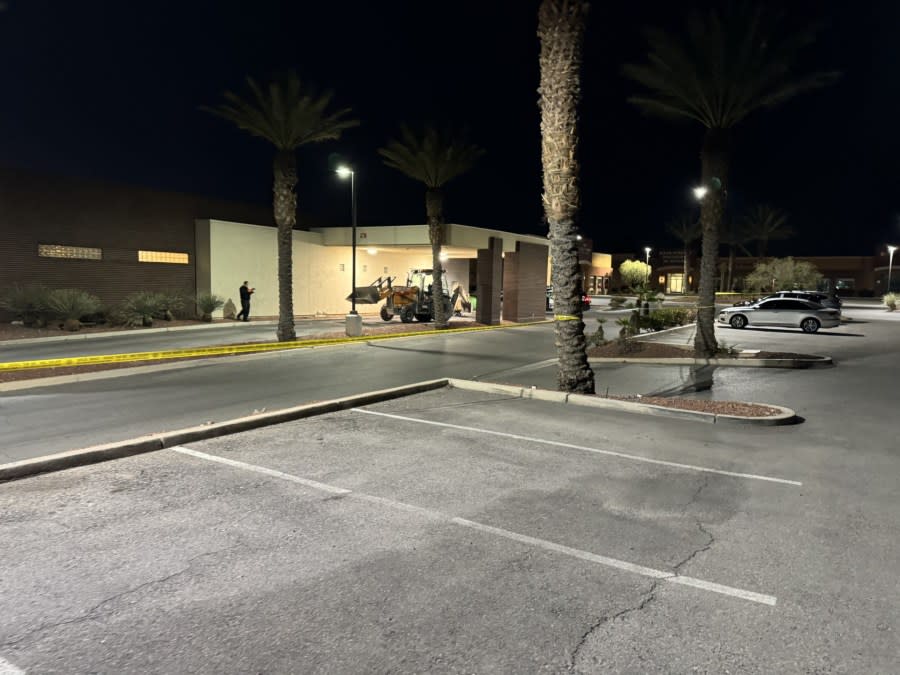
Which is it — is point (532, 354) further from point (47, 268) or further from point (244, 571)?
point (47, 268)

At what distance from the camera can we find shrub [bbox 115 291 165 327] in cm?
2562

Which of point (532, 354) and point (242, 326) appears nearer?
point (532, 354)

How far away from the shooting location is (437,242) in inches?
1091

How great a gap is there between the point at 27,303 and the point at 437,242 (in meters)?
16.2

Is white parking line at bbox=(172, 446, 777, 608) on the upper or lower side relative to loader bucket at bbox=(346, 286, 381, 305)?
lower

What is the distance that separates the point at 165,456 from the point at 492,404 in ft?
17.5

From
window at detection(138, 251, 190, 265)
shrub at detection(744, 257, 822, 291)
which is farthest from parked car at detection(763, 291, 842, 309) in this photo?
window at detection(138, 251, 190, 265)

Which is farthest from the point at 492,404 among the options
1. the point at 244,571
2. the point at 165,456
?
the point at 244,571

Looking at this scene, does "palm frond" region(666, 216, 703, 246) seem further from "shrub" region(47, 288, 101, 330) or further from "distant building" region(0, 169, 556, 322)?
"shrub" region(47, 288, 101, 330)

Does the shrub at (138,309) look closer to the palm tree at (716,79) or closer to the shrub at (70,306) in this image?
the shrub at (70,306)

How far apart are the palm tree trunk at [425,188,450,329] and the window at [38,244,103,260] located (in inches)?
571

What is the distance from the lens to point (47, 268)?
24.5 metres

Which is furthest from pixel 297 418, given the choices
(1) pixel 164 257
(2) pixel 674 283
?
(2) pixel 674 283

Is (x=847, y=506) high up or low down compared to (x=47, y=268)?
down
